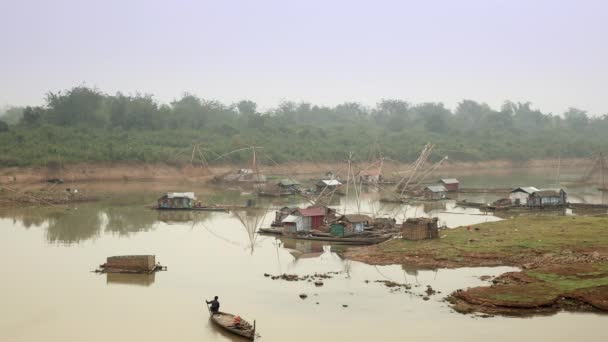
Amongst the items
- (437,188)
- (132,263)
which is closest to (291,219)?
(132,263)

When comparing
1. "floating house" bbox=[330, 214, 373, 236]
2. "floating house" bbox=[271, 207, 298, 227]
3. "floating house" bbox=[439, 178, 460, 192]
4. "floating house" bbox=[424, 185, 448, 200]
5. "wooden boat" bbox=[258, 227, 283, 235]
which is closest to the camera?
"floating house" bbox=[330, 214, 373, 236]

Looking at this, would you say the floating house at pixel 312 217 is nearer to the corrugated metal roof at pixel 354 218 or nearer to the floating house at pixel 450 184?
the corrugated metal roof at pixel 354 218

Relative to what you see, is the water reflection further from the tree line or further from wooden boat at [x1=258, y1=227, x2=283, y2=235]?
the tree line

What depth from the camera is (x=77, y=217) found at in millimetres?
42156

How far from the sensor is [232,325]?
19.9 metres

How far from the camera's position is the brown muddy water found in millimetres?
20078

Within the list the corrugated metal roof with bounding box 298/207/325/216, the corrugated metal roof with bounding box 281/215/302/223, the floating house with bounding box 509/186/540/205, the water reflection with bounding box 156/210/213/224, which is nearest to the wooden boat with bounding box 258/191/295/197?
the water reflection with bounding box 156/210/213/224

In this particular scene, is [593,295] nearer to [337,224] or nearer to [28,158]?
[337,224]

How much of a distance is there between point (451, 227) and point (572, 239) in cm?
828

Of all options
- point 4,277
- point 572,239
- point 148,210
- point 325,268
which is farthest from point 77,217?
point 572,239

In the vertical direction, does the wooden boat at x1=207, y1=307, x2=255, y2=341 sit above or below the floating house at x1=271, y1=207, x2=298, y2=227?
below

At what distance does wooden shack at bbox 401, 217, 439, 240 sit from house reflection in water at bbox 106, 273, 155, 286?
1186cm

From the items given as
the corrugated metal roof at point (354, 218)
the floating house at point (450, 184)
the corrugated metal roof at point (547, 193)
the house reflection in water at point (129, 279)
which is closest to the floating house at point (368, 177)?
the floating house at point (450, 184)

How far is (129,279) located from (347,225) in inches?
467
